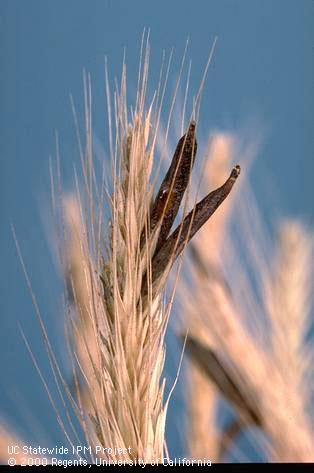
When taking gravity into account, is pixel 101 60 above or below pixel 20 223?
above

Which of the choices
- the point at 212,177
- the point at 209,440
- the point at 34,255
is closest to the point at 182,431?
the point at 209,440

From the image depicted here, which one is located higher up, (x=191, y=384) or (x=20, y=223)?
(x=20, y=223)

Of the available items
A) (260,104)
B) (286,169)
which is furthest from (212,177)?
(286,169)

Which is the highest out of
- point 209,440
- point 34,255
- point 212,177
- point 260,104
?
point 260,104

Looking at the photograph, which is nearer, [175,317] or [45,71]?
[175,317]

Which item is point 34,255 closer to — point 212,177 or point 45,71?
point 45,71

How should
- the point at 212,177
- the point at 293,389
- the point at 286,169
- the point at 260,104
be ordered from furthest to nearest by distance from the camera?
the point at 286,169
the point at 260,104
the point at 212,177
the point at 293,389

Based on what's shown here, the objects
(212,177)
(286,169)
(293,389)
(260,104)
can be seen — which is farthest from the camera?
(286,169)

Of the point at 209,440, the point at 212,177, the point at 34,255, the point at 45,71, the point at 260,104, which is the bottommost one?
the point at 209,440

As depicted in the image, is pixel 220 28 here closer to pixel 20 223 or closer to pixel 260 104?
pixel 260 104
